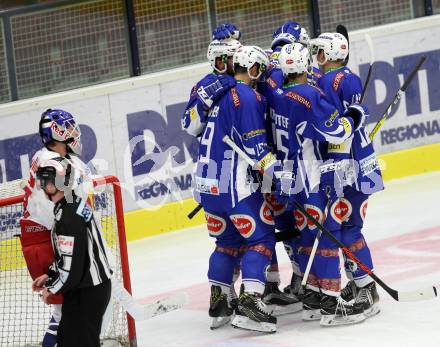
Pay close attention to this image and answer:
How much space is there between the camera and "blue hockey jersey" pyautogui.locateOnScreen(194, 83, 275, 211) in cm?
582

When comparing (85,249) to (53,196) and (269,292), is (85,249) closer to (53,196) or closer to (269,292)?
(53,196)

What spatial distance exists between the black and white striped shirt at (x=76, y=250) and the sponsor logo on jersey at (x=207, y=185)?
4.73 ft

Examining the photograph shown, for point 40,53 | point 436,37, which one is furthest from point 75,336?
point 436,37

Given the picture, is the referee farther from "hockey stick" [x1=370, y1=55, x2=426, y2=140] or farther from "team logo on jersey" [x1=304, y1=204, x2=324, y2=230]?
"hockey stick" [x1=370, y1=55, x2=426, y2=140]

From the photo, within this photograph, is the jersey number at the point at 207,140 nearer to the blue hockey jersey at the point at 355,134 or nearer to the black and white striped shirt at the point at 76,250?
the blue hockey jersey at the point at 355,134

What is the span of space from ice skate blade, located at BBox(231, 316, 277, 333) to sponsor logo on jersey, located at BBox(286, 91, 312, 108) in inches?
44.8

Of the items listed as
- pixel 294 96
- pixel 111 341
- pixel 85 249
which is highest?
pixel 294 96

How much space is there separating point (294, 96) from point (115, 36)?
356cm

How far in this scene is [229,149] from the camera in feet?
19.4

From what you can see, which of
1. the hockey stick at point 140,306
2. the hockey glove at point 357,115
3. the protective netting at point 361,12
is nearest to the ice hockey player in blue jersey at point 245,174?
the hockey glove at point 357,115

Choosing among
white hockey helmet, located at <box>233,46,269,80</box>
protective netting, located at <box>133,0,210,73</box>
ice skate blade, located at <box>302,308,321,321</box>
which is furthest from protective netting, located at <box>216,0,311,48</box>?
ice skate blade, located at <box>302,308,321,321</box>

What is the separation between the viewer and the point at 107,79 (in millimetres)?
9023

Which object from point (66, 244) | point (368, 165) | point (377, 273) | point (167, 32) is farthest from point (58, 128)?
point (167, 32)

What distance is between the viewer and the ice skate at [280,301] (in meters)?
6.37
